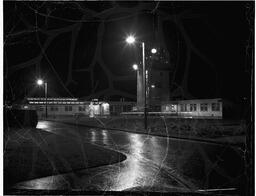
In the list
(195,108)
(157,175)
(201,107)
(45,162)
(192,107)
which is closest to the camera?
(157,175)

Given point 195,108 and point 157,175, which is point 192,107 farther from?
point 157,175

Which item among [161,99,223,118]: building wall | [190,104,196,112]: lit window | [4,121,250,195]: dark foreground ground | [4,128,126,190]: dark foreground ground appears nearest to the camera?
[4,121,250,195]: dark foreground ground

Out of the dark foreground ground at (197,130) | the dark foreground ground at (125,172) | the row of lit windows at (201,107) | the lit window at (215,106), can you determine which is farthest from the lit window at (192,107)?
the dark foreground ground at (125,172)

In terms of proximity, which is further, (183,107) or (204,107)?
(183,107)

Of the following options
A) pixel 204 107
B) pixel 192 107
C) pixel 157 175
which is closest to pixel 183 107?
pixel 192 107

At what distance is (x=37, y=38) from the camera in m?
8.89

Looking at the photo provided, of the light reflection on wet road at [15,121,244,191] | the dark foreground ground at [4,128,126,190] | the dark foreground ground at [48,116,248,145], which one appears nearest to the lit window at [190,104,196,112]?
the dark foreground ground at [48,116,248,145]

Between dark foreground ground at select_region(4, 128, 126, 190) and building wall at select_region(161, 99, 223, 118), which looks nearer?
dark foreground ground at select_region(4, 128, 126, 190)

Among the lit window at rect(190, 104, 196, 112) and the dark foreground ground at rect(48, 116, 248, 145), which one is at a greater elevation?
the lit window at rect(190, 104, 196, 112)

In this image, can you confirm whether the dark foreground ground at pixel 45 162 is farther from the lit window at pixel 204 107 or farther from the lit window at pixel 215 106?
the lit window at pixel 204 107

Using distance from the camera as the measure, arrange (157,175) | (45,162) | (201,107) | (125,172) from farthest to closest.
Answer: (201,107) → (45,162) → (125,172) → (157,175)

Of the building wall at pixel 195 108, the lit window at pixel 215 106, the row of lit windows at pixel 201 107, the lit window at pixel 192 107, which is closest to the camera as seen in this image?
the lit window at pixel 215 106

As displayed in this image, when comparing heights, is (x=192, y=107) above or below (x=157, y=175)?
above

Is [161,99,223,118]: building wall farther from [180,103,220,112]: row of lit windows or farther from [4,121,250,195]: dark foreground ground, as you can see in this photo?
[4,121,250,195]: dark foreground ground
